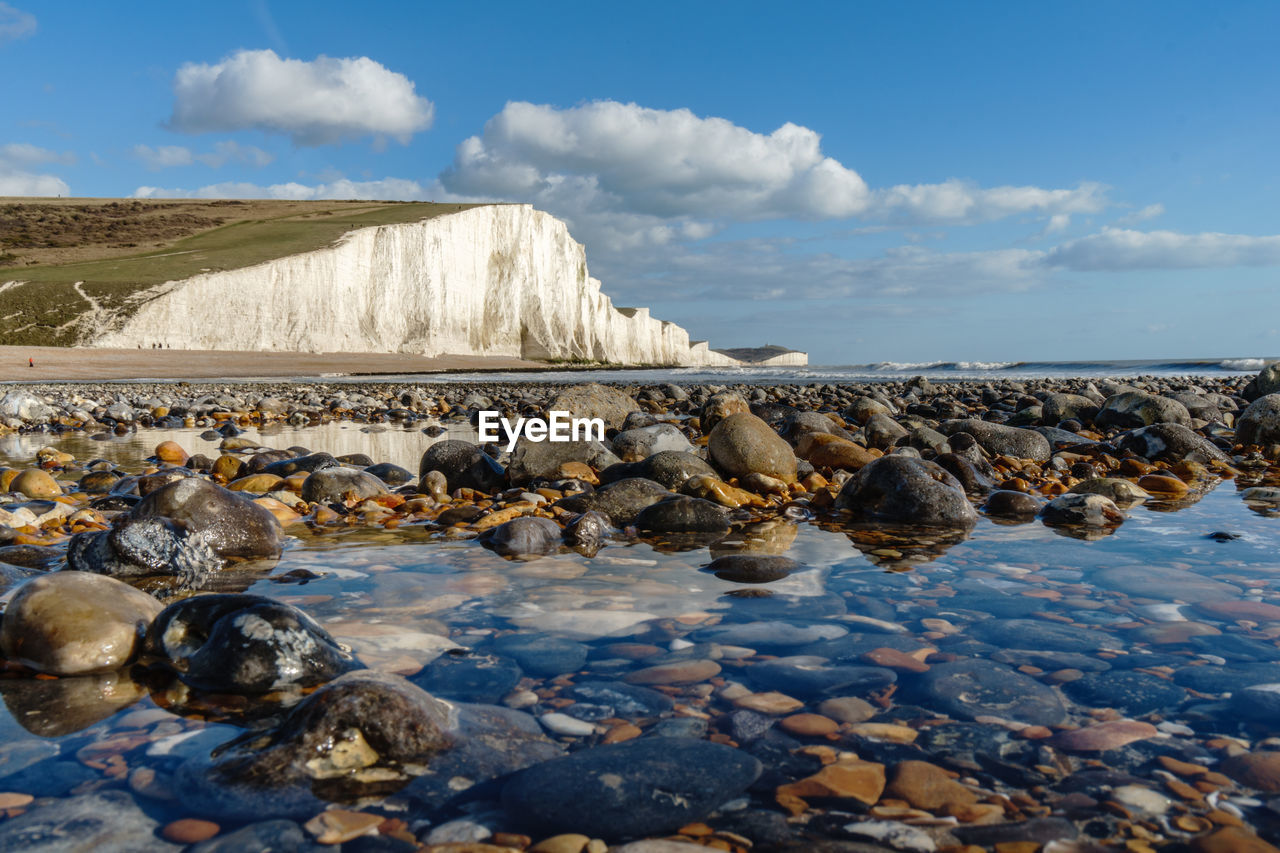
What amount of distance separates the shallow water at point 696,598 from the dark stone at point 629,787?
0.80 feet

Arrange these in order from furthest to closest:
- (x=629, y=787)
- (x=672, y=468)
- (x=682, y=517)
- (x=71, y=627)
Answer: (x=672, y=468), (x=682, y=517), (x=71, y=627), (x=629, y=787)

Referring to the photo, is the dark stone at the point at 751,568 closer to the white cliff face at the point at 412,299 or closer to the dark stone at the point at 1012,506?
the dark stone at the point at 1012,506

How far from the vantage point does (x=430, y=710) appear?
211cm

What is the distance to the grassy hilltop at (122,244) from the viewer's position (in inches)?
1860

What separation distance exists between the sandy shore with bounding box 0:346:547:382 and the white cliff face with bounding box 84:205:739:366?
284 cm

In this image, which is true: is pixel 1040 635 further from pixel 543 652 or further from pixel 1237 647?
pixel 543 652

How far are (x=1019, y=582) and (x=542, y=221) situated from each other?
221 ft

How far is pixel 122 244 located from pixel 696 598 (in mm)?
75207

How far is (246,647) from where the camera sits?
8.21ft

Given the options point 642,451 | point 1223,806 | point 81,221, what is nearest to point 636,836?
point 1223,806

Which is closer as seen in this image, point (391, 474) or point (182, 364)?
point (391, 474)

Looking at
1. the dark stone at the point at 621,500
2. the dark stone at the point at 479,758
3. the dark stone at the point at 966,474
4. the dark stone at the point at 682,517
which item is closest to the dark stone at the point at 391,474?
the dark stone at the point at 621,500

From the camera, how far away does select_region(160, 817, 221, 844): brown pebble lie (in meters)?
1.62

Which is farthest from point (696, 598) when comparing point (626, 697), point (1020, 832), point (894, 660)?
point (1020, 832)
